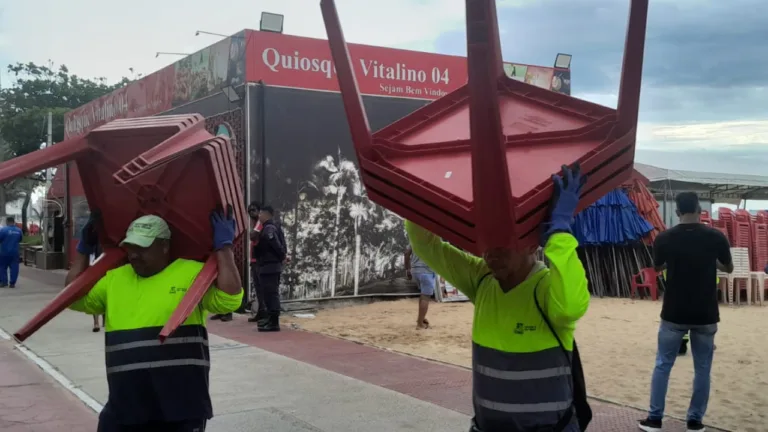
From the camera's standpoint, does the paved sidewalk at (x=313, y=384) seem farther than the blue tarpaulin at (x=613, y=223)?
No

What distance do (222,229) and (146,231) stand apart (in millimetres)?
336

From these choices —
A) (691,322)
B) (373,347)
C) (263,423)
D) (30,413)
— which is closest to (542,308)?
(691,322)

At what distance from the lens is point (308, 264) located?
42.8ft

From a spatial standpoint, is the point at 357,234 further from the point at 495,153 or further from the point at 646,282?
the point at 495,153

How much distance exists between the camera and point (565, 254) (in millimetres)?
2445

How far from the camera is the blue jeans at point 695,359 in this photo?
522 cm

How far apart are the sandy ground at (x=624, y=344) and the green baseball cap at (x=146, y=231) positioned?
483 cm

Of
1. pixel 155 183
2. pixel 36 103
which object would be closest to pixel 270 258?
pixel 155 183

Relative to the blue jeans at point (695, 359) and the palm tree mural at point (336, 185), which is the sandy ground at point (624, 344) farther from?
the palm tree mural at point (336, 185)

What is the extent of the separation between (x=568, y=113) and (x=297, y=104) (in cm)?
1054

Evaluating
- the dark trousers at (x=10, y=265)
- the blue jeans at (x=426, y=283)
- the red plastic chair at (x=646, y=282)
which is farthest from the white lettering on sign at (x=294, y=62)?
the dark trousers at (x=10, y=265)

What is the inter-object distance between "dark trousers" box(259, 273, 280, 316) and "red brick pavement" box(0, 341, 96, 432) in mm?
3248

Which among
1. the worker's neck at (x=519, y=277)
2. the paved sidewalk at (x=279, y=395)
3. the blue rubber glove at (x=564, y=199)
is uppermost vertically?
the blue rubber glove at (x=564, y=199)

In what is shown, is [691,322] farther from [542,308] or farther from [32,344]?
[32,344]
